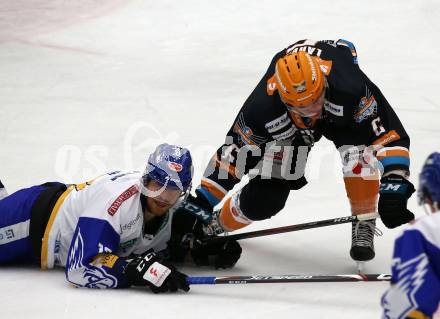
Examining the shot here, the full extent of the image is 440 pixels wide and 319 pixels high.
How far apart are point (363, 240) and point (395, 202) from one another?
44cm

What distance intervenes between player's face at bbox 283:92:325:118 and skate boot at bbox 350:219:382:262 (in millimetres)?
603

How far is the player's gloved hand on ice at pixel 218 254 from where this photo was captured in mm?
4297

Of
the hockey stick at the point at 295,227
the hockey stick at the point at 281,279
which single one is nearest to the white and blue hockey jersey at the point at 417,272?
the hockey stick at the point at 281,279

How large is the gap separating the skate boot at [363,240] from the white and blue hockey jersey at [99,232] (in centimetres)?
82

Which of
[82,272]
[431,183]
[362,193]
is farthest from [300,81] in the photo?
[431,183]

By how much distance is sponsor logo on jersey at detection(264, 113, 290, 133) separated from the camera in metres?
4.19

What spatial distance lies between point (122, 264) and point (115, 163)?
2017 millimetres

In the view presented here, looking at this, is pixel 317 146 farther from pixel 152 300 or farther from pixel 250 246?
pixel 152 300

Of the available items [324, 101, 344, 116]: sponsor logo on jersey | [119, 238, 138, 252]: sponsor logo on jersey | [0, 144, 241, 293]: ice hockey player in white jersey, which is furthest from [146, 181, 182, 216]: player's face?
[324, 101, 344, 116]: sponsor logo on jersey

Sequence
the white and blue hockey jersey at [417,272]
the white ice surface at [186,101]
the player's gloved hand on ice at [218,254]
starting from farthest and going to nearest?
the player's gloved hand on ice at [218,254] < the white ice surface at [186,101] < the white and blue hockey jersey at [417,272]

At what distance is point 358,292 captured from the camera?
385 centimetres

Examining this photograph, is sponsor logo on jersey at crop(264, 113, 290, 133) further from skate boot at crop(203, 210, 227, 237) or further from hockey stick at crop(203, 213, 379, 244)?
skate boot at crop(203, 210, 227, 237)

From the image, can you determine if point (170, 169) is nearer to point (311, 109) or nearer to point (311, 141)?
point (311, 109)

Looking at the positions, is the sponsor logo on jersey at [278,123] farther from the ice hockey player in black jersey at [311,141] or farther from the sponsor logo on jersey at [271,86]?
the sponsor logo on jersey at [271,86]
